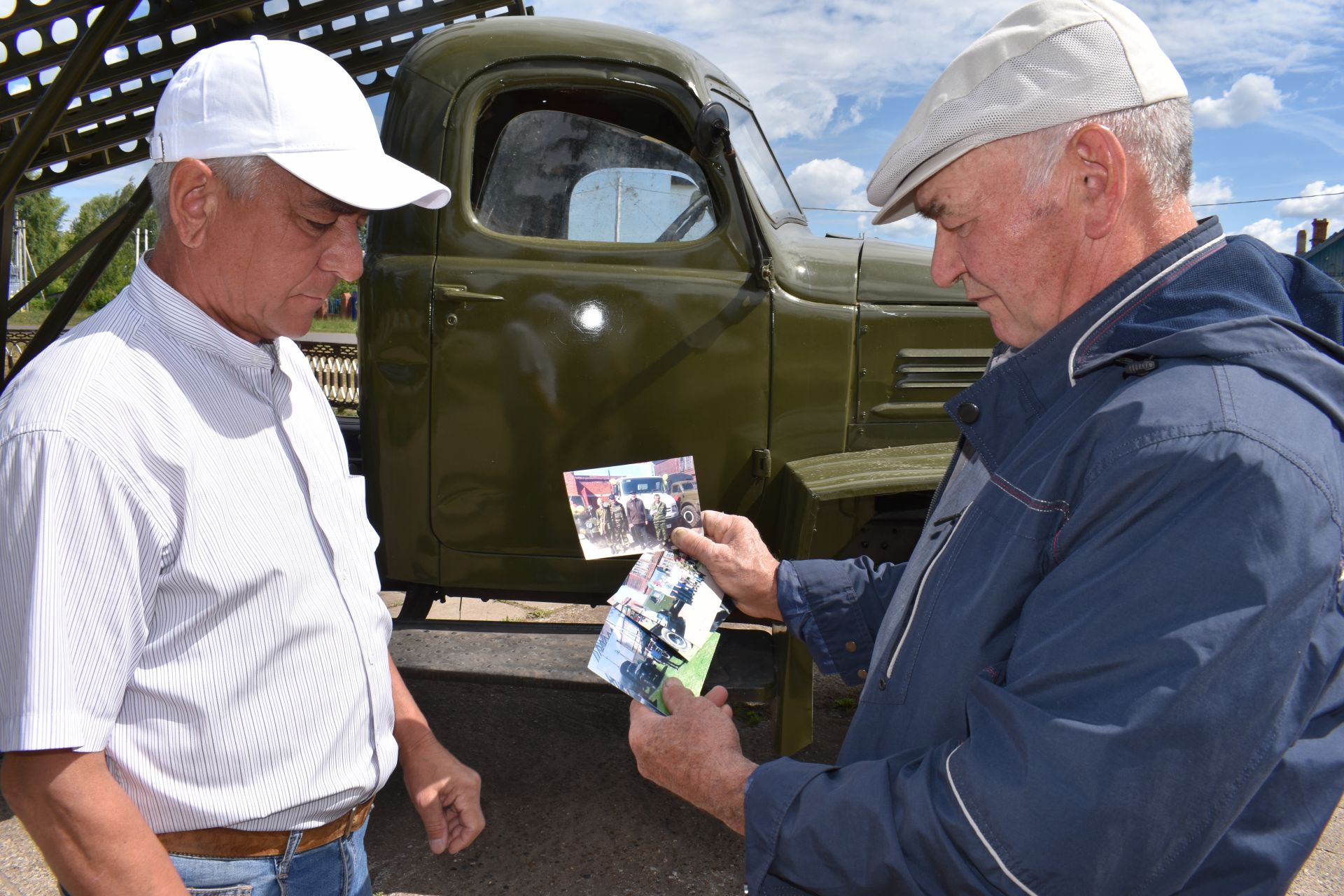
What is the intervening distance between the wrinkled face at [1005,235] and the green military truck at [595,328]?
4.92 feet

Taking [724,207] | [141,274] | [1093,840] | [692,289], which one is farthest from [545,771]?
[1093,840]

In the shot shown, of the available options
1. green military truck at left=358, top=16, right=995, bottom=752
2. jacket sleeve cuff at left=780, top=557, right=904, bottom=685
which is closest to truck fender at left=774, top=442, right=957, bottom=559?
green military truck at left=358, top=16, right=995, bottom=752

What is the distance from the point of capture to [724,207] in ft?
10.0

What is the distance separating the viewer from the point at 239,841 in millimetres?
1272

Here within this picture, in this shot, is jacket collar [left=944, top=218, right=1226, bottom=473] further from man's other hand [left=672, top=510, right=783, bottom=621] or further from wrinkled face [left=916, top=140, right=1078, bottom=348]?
man's other hand [left=672, top=510, right=783, bottom=621]

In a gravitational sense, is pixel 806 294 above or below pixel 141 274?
below

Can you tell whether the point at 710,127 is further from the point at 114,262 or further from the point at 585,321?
the point at 114,262

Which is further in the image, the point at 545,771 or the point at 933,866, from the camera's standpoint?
the point at 545,771

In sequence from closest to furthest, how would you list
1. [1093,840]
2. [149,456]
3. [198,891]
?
[1093,840] → [149,456] → [198,891]

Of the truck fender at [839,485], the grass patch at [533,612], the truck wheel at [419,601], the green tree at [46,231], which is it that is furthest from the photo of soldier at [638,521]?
the green tree at [46,231]

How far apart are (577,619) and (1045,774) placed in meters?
4.08

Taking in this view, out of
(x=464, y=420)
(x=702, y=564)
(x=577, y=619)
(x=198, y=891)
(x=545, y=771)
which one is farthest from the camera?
(x=577, y=619)

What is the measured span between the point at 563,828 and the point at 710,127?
2.31 m

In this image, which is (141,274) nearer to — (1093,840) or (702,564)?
(702,564)
